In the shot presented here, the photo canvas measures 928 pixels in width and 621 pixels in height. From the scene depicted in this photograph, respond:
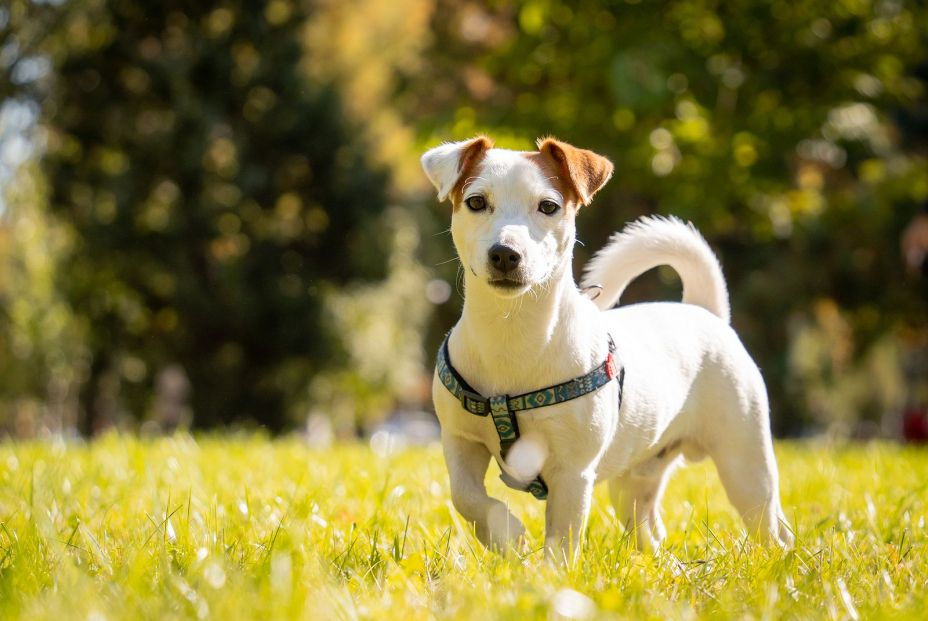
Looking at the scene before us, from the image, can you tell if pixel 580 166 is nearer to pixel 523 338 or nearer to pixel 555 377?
pixel 523 338

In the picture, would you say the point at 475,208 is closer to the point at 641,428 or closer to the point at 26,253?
the point at 641,428

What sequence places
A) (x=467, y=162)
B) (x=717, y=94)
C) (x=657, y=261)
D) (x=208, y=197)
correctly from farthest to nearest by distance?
(x=208, y=197)
(x=717, y=94)
(x=657, y=261)
(x=467, y=162)

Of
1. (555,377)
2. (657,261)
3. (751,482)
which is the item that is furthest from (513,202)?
(751,482)

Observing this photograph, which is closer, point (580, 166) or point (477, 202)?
point (477, 202)

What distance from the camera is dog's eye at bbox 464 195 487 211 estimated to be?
3.23m

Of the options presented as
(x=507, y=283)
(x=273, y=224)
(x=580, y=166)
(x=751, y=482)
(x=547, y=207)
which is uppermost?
(x=580, y=166)

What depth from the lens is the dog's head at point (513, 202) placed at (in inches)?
120

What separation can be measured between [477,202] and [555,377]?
634 mm

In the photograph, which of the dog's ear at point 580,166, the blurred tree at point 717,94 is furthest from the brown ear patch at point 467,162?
the blurred tree at point 717,94

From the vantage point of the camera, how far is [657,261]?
13.6 ft

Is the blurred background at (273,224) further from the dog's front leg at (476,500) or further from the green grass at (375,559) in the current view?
the dog's front leg at (476,500)

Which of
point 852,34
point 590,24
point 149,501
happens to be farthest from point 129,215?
point 149,501

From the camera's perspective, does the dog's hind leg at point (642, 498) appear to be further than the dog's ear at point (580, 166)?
Yes

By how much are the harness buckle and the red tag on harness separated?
422mm
